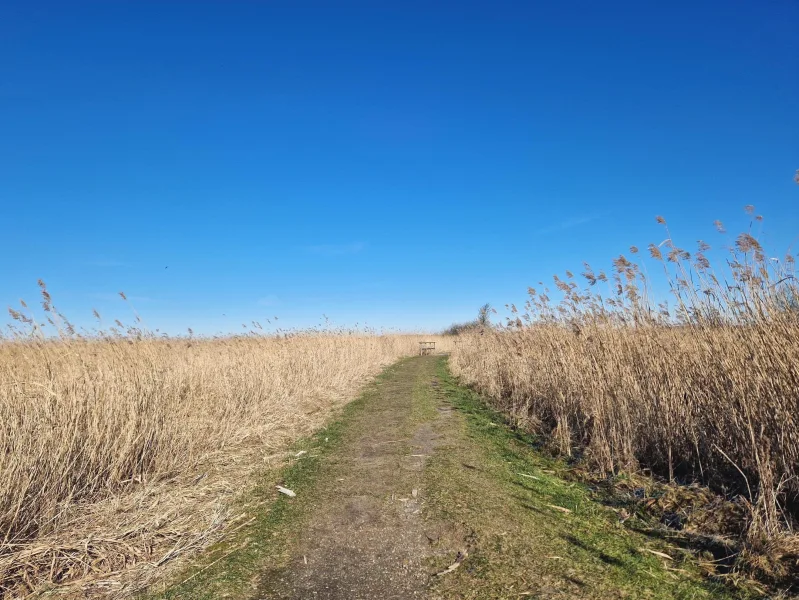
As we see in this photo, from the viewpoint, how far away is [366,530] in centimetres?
411

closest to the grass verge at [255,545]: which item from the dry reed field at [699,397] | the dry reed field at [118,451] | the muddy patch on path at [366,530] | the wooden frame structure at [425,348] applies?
the muddy patch on path at [366,530]

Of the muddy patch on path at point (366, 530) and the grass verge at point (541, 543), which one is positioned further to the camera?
the muddy patch on path at point (366, 530)

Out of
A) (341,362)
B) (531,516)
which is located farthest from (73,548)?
(341,362)

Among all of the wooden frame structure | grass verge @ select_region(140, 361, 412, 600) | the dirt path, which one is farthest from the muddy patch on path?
the wooden frame structure

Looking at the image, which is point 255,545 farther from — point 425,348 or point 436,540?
point 425,348

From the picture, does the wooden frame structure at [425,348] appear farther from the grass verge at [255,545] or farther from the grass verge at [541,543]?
the grass verge at [541,543]

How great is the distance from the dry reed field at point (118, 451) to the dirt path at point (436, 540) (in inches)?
28.1

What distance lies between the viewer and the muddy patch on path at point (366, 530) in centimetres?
324

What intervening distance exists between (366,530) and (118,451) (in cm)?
330

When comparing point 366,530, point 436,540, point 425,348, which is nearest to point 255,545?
point 366,530

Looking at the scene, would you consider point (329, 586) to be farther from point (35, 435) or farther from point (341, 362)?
point (341, 362)

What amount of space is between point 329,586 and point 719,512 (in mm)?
3539

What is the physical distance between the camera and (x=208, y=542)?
4027 mm

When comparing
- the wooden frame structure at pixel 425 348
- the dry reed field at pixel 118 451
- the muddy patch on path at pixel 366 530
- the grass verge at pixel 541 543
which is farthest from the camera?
the wooden frame structure at pixel 425 348
